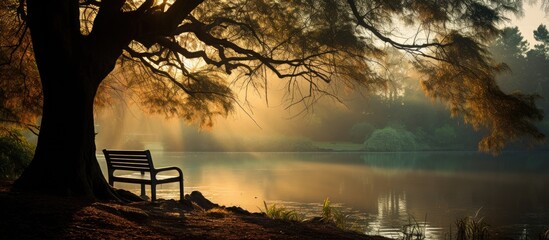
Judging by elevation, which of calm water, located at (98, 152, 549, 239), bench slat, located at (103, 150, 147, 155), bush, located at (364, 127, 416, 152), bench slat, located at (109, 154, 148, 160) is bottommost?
calm water, located at (98, 152, 549, 239)

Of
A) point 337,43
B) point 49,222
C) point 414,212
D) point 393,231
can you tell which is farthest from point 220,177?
point 49,222

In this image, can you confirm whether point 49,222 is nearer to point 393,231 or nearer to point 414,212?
point 393,231

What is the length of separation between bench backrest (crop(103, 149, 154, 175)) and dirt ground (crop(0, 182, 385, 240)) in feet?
3.79

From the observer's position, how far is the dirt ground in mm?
3910

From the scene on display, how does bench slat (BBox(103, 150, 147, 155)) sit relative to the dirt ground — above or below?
above

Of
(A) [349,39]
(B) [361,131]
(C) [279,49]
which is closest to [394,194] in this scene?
(C) [279,49]

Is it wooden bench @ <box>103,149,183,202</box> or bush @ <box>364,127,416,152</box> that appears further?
bush @ <box>364,127,416,152</box>

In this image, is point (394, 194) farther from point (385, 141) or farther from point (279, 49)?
point (385, 141)

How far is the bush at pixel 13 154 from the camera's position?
10.1 m

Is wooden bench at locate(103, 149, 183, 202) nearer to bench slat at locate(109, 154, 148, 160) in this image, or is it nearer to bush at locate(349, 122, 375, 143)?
bench slat at locate(109, 154, 148, 160)

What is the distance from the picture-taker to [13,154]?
10.5m

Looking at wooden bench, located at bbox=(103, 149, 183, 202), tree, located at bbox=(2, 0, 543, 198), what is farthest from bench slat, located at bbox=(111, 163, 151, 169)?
tree, located at bbox=(2, 0, 543, 198)

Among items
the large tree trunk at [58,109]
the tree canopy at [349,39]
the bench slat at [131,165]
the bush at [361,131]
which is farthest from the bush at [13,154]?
the bush at [361,131]

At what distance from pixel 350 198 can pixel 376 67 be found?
299 inches
